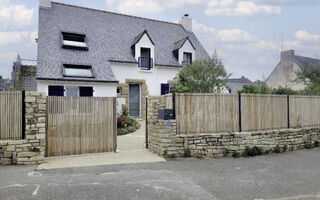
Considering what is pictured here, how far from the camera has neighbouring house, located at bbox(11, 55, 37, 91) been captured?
15.4 m

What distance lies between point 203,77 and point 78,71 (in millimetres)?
7831

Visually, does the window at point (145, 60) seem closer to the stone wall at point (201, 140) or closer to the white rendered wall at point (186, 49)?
the white rendered wall at point (186, 49)

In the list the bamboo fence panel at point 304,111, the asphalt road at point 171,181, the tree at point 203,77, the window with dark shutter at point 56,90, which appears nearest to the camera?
the asphalt road at point 171,181

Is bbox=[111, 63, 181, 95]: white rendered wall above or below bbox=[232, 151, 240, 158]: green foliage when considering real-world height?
above

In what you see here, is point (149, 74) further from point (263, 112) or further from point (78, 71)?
point (263, 112)

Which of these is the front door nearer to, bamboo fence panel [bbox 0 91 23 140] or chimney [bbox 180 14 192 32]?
chimney [bbox 180 14 192 32]

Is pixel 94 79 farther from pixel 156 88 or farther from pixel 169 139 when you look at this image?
pixel 169 139

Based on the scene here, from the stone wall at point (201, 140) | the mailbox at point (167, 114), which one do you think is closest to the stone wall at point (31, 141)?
the stone wall at point (201, 140)

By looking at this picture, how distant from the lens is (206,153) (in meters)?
7.79

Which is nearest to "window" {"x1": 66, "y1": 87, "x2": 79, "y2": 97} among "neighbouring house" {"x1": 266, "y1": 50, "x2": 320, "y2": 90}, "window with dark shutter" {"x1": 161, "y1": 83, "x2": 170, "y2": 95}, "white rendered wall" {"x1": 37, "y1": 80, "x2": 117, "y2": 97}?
"white rendered wall" {"x1": 37, "y1": 80, "x2": 117, "y2": 97}

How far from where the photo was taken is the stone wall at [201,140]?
24.9 ft

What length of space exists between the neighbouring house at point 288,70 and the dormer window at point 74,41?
2231 cm

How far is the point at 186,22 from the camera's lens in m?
23.5

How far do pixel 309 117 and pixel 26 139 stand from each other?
10954mm
